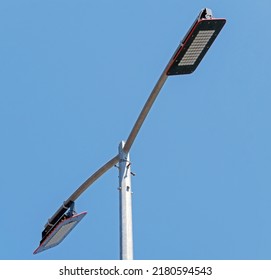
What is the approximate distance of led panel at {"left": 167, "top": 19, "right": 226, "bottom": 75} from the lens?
712 cm

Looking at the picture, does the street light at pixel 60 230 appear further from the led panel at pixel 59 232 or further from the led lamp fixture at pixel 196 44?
the led lamp fixture at pixel 196 44

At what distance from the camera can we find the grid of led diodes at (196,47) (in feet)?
23.7

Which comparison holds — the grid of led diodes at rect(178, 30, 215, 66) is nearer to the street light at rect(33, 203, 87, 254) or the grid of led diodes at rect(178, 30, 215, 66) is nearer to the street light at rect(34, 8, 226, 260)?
the street light at rect(34, 8, 226, 260)

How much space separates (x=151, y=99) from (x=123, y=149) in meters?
1.10

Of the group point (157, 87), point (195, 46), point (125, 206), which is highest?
point (195, 46)

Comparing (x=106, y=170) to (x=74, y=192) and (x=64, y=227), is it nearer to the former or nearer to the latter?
(x=74, y=192)

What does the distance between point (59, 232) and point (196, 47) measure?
4212mm

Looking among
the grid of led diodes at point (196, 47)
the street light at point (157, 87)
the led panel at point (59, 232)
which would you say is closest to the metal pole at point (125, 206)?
the street light at point (157, 87)

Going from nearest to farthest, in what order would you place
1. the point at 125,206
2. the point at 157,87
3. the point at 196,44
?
the point at 196,44 → the point at 157,87 → the point at 125,206

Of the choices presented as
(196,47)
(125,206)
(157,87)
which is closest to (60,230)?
(125,206)

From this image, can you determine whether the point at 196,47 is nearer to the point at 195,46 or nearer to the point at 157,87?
the point at 195,46

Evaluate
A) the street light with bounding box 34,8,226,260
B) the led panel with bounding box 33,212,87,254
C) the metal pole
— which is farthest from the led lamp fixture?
the led panel with bounding box 33,212,87,254

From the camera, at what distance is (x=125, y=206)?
789 centimetres

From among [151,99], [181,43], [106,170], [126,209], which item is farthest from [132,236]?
[181,43]
